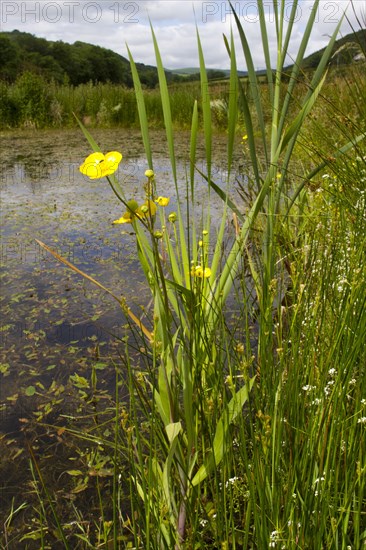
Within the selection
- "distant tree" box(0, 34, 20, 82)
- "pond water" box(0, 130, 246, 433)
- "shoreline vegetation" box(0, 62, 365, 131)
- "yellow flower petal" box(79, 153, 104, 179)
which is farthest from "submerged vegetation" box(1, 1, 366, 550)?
"distant tree" box(0, 34, 20, 82)

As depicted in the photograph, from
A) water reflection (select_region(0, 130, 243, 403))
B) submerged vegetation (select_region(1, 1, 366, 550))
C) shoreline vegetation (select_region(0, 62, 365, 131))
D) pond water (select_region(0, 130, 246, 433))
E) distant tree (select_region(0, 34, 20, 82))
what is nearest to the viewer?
submerged vegetation (select_region(1, 1, 366, 550))

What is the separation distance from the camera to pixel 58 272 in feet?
8.00

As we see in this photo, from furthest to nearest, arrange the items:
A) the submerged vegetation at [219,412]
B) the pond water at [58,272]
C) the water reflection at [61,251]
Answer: the water reflection at [61,251] < the pond water at [58,272] < the submerged vegetation at [219,412]

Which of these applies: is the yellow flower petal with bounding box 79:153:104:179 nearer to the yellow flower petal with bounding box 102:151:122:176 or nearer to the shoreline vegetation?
the yellow flower petal with bounding box 102:151:122:176

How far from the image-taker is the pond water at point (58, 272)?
5.60 ft

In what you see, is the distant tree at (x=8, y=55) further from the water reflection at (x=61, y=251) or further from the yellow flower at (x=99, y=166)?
the yellow flower at (x=99, y=166)

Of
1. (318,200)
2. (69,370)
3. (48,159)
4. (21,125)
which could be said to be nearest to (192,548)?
(69,370)

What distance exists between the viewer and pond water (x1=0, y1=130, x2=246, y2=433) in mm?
1707

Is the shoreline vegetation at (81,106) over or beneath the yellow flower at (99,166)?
over

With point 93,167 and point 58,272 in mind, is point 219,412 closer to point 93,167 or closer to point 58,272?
point 93,167

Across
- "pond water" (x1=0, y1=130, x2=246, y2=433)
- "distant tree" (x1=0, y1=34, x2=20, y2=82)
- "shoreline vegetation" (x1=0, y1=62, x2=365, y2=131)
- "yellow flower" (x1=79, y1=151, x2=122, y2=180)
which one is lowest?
"pond water" (x1=0, y1=130, x2=246, y2=433)

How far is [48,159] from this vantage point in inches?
207

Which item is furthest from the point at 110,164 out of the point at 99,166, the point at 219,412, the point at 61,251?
the point at 61,251

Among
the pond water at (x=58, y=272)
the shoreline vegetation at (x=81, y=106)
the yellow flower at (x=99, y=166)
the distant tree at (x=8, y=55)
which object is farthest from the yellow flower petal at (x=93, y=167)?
the distant tree at (x=8, y=55)
